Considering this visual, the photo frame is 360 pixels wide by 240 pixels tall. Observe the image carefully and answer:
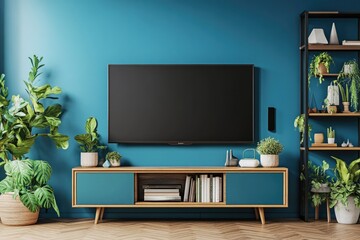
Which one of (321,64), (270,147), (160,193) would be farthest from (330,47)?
(160,193)

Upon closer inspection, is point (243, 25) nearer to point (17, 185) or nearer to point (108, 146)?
point (108, 146)

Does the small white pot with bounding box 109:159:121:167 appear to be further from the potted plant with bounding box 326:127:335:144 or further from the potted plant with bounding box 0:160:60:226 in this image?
the potted plant with bounding box 326:127:335:144

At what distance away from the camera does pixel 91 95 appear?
6582 mm

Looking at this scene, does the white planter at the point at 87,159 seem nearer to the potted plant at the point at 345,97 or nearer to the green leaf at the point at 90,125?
the green leaf at the point at 90,125

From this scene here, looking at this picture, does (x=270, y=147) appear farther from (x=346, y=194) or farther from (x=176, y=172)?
(x=176, y=172)

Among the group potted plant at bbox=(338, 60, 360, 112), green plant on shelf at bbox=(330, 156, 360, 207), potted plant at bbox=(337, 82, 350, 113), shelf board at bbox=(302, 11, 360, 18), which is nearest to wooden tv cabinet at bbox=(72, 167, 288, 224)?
green plant on shelf at bbox=(330, 156, 360, 207)

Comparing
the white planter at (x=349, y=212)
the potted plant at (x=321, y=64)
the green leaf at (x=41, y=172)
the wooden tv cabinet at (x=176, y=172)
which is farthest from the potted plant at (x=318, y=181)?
the green leaf at (x=41, y=172)

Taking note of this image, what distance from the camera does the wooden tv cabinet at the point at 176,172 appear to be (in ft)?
20.2

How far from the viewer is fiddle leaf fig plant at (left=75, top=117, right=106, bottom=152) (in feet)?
20.8

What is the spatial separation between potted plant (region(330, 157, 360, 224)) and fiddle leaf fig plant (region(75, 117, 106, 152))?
2.39 m

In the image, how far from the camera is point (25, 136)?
6262 mm

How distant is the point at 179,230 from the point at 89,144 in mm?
1327

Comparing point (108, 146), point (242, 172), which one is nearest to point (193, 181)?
point (242, 172)

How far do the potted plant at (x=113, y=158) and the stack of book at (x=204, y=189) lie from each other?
0.72 meters
